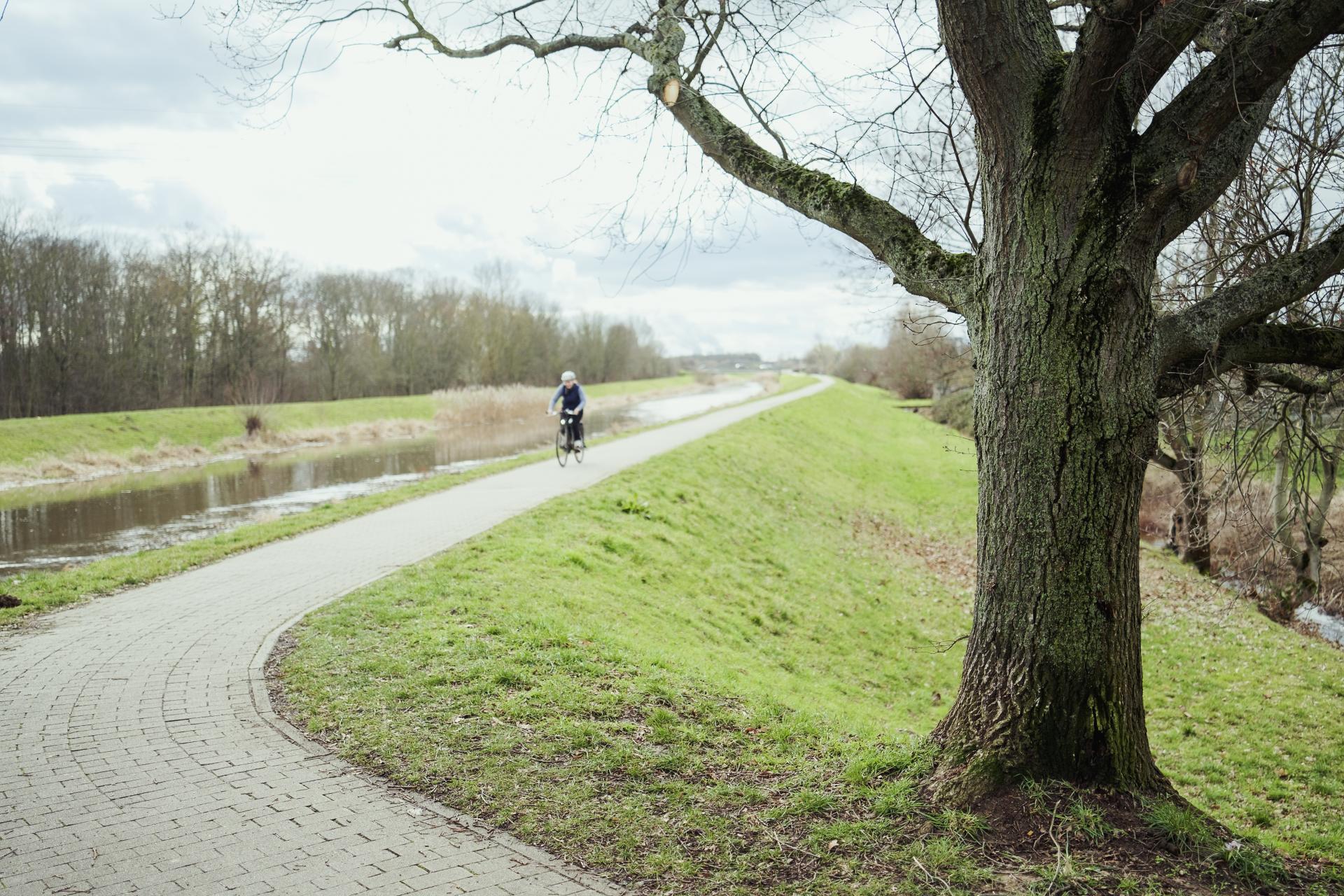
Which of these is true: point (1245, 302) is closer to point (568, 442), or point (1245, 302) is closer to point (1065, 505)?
point (1065, 505)

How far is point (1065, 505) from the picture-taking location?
169 inches

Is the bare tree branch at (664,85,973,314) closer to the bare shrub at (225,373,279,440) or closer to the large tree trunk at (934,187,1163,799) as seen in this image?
the large tree trunk at (934,187,1163,799)

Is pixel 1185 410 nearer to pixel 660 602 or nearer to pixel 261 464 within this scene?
pixel 660 602

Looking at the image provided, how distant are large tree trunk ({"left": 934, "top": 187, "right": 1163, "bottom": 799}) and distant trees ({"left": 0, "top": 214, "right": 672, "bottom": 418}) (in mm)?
37826

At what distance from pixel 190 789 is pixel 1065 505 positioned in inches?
196

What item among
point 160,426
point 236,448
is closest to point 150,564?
point 236,448

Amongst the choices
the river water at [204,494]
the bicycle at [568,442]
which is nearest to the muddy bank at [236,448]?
the river water at [204,494]

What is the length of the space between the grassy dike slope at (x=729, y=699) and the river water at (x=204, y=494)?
8346 mm

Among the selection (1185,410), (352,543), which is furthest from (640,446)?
(1185,410)

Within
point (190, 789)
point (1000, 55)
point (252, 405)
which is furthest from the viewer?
Result: point (252, 405)

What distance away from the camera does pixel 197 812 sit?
15.1 feet

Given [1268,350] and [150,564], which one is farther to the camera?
A: [150,564]

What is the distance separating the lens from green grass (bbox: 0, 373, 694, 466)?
2856 cm

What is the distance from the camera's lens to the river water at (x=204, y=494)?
16.2 m
